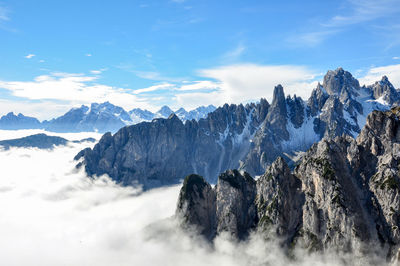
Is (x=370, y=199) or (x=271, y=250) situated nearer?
(x=370, y=199)

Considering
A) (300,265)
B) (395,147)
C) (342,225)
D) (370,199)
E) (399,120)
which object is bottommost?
(300,265)

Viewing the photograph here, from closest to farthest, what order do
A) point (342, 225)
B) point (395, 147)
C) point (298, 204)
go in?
1. point (342, 225)
2. point (395, 147)
3. point (298, 204)

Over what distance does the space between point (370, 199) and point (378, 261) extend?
33.5 metres

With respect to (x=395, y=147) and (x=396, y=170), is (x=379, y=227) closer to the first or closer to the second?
(x=396, y=170)

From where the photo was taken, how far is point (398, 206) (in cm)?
16438

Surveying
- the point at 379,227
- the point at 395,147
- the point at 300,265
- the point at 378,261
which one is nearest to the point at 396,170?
the point at 395,147

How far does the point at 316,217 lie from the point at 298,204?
18.0 meters

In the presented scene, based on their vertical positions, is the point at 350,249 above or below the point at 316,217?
below

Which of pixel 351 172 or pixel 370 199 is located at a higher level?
pixel 351 172

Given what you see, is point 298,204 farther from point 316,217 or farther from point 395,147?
point 395,147

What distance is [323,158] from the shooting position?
634 ft

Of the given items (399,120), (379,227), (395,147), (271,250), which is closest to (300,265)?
(271,250)

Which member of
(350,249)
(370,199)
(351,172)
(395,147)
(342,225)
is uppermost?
(395,147)

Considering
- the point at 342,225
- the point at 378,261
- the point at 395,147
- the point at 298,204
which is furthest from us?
the point at 298,204
